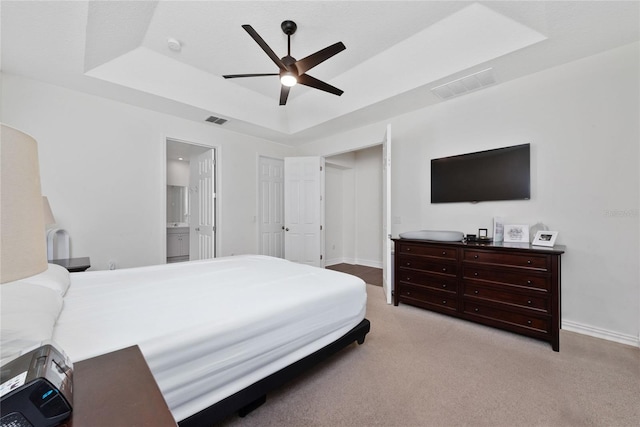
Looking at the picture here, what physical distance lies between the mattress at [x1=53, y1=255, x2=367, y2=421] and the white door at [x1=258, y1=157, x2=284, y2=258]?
2853 mm

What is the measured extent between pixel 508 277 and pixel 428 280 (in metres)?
0.80

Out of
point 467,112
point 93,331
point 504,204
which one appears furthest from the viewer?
point 467,112

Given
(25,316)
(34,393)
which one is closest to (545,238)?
(34,393)

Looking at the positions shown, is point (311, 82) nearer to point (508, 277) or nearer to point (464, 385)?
point (508, 277)

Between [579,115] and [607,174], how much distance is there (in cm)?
64

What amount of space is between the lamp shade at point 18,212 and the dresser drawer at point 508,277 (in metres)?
3.12

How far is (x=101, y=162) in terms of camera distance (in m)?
3.34

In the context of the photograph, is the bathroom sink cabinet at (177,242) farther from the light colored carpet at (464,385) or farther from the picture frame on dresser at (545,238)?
the picture frame on dresser at (545,238)

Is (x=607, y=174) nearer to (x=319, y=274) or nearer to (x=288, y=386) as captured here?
(x=319, y=274)

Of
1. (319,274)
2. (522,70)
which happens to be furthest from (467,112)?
(319,274)

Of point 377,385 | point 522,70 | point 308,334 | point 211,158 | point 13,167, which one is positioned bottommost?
point 377,385

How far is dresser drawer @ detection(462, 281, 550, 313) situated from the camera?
234 cm

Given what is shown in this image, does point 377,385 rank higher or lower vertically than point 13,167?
lower

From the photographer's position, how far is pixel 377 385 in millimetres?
1796
